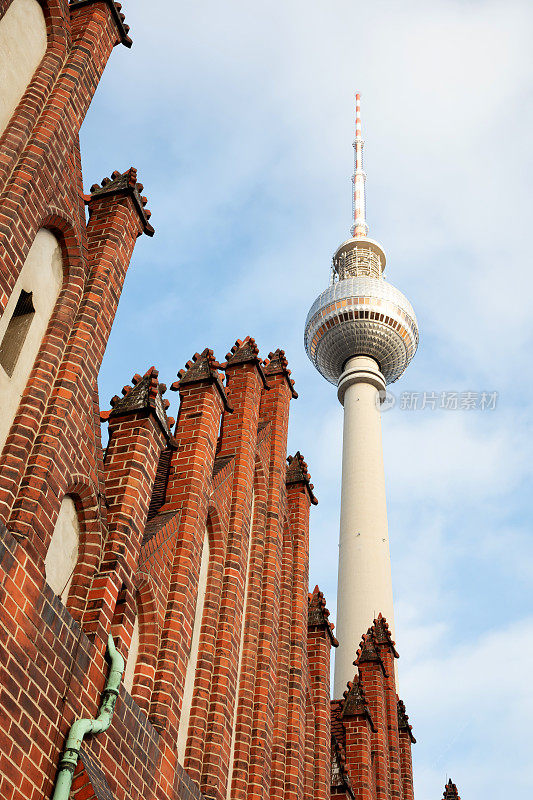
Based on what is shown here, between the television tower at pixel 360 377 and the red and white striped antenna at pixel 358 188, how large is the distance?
0.08 metres

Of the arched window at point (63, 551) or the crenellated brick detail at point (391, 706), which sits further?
the crenellated brick detail at point (391, 706)

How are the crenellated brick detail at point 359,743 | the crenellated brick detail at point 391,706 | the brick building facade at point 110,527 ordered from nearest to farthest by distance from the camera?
the brick building facade at point 110,527 < the crenellated brick detail at point 359,743 < the crenellated brick detail at point 391,706

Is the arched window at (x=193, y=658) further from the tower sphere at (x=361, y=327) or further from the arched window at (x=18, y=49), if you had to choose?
the tower sphere at (x=361, y=327)

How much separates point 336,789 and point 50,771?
965 centimetres

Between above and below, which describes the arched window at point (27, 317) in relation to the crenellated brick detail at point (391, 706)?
below

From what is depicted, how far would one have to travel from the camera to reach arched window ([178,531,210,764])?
11148 mm

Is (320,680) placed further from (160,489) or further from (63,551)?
(63,551)

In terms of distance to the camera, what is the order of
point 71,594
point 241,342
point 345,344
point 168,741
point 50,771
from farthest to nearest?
point 345,344
point 241,342
point 168,741
point 71,594
point 50,771

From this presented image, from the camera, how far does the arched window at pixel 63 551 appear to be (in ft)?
30.1

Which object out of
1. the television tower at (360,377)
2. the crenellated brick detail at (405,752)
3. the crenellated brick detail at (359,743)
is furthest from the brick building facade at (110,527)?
the television tower at (360,377)

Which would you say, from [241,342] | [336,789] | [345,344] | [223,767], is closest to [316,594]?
[336,789]

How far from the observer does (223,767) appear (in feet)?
37.9

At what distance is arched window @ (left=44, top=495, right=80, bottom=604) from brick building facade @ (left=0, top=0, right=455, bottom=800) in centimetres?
2

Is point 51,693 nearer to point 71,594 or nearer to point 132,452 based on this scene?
point 71,594
